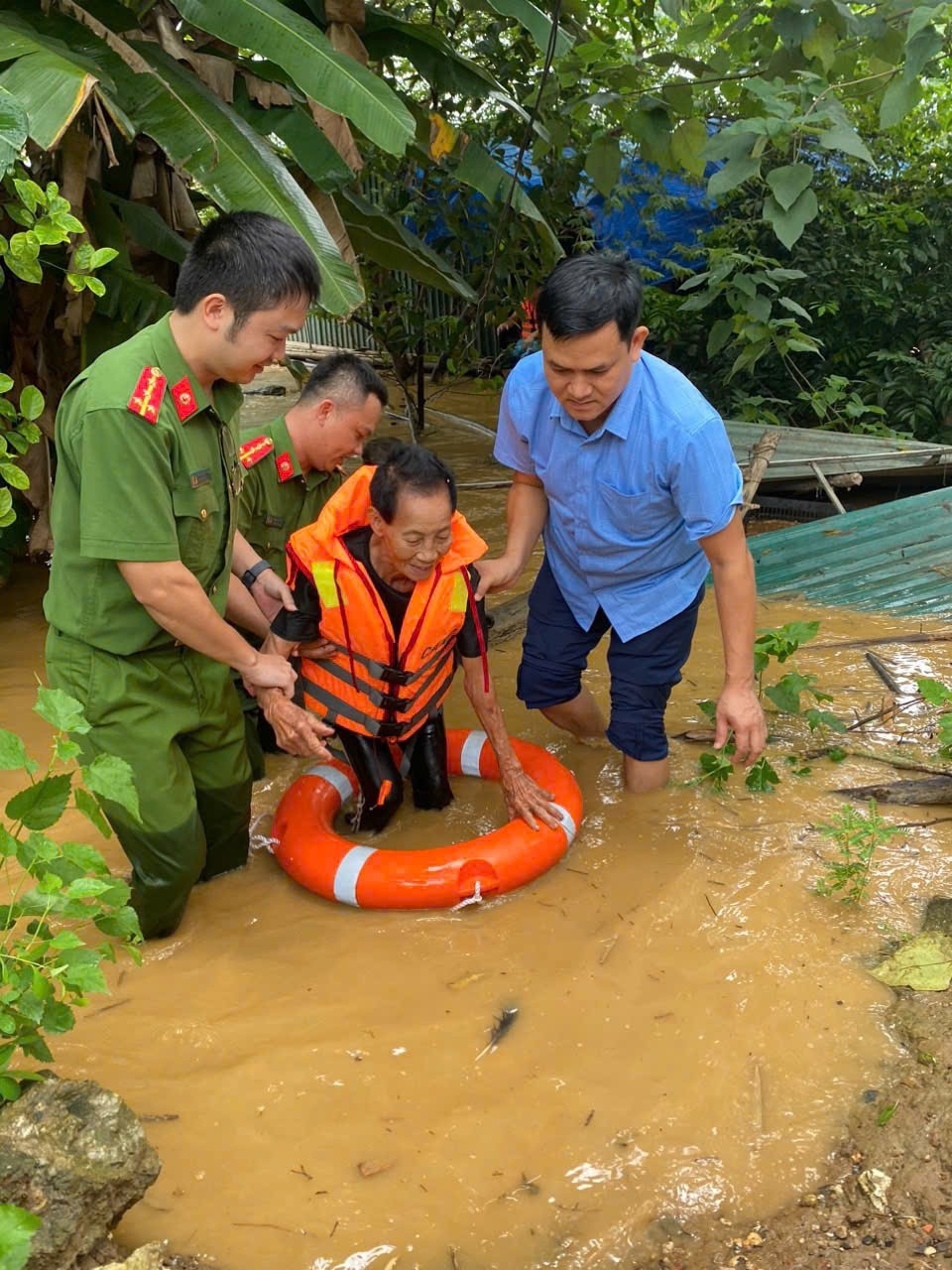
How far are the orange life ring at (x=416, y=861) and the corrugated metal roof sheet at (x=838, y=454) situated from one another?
13.7 ft

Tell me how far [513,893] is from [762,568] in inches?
123

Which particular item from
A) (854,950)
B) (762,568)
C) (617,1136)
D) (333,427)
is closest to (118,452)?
(333,427)

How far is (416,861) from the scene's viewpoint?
9.87 ft

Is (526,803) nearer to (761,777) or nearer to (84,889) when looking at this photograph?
(761,777)

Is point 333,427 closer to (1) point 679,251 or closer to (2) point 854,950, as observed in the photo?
(2) point 854,950

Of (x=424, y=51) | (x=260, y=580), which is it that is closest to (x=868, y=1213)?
(x=260, y=580)

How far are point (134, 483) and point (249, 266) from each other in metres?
0.55

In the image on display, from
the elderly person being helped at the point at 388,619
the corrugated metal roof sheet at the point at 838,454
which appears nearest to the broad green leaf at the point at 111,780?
the elderly person being helped at the point at 388,619

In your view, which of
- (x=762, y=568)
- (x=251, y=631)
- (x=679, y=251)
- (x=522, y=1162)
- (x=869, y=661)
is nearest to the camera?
(x=522, y=1162)

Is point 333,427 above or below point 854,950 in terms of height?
above

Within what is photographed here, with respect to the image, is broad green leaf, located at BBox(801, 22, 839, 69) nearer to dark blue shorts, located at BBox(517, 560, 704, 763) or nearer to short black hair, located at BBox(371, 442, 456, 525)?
dark blue shorts, located at BBox(517, 560, 704, 763)

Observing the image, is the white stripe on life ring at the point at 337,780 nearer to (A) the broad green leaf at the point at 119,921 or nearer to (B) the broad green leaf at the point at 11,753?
(A) the broad green leaf at the point at 119,921

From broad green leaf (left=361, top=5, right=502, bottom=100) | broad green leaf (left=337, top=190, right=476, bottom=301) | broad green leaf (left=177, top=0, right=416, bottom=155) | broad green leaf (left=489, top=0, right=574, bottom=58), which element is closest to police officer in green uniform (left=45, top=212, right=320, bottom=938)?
broad green leaf (left=177, top=0, right=416, bottom=155)

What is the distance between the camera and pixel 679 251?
8.75m
